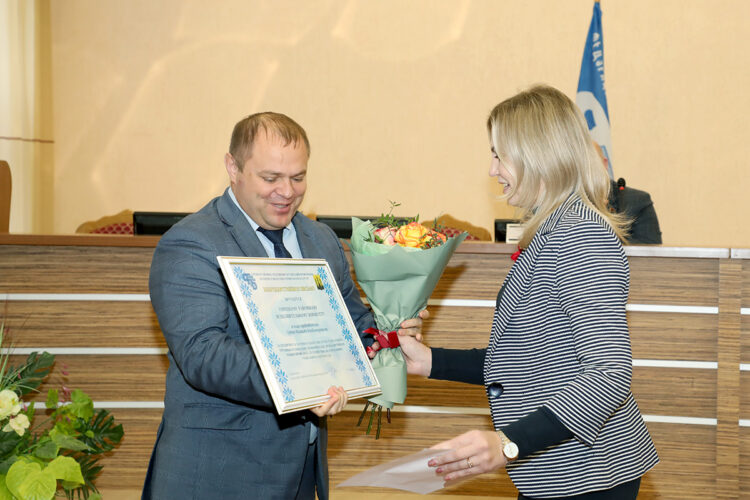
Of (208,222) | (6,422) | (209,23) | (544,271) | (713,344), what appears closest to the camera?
(544,271)

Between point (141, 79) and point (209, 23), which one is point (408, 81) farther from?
point (141, 79)

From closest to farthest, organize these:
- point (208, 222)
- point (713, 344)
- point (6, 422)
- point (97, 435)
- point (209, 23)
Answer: point (6, 422) < point (208, 222) < point (97, 435) < point (713, 344) < point (209, 23)

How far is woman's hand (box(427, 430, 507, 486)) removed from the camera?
1240 millimetres

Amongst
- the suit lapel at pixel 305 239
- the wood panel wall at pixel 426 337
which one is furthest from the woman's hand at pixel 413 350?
the wood panel wall at pixel 426 337

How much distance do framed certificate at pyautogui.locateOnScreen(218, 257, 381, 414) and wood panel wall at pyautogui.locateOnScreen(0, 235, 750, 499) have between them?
130 centimetres

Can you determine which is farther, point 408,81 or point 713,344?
point 408,81

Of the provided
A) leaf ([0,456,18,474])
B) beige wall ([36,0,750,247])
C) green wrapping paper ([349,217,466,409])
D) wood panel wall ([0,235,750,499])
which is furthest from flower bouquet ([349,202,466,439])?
beige wall ([36,0,750,247])

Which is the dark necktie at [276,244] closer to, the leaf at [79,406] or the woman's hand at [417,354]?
the woman's hand at [417,354]

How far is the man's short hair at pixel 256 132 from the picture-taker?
179 cm

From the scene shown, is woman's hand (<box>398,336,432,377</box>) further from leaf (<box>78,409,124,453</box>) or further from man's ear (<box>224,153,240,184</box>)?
leaf (<box>78,409,124,453</box>)

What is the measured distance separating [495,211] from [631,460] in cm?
439

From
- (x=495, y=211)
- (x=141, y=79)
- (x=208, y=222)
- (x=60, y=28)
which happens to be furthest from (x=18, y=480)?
(x=60, y=28)

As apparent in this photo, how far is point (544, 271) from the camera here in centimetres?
143

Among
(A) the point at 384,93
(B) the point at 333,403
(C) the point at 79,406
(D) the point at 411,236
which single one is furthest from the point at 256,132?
(A) the point at 384,93
